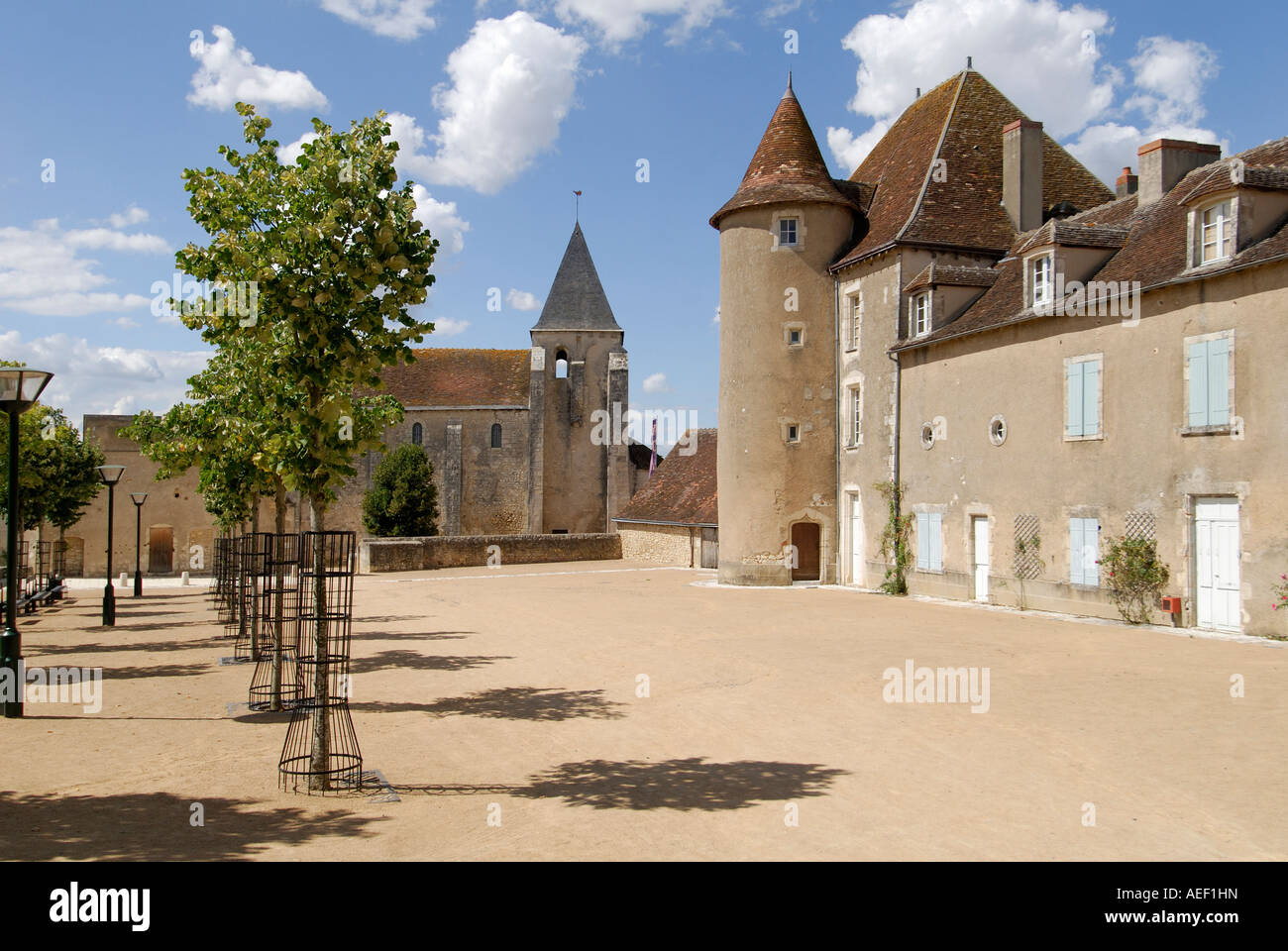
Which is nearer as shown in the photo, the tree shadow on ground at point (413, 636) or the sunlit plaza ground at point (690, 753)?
the sunlit plaza ground at point (690, 753)

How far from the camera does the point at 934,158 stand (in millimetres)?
23516

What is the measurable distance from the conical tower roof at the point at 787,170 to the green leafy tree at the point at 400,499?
895 inches

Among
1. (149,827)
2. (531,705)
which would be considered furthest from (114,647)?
(149,827)

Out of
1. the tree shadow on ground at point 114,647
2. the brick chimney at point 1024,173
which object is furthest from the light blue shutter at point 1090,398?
the tree shadow on ground at point 114,647

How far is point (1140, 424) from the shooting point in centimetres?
1627

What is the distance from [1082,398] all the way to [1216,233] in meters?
3.41

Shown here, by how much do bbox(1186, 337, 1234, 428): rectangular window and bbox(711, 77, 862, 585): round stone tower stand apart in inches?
428

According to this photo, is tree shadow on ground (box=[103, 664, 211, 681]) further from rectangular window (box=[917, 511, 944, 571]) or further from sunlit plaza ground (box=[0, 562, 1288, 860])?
rectangular window (box=[917, 511, 944, 571])

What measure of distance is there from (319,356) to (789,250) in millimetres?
19768

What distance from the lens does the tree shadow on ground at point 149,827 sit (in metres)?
5.36

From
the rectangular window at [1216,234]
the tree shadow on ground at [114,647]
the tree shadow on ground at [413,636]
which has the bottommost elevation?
the tree shadow on ground at [114,647]

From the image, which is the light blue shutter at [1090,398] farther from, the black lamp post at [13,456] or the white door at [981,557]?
the black lamp post at [13,456]

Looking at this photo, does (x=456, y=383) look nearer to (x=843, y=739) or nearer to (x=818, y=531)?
(x=818, y=531)

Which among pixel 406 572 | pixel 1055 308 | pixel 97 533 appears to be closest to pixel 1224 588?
pixel 1055 308
